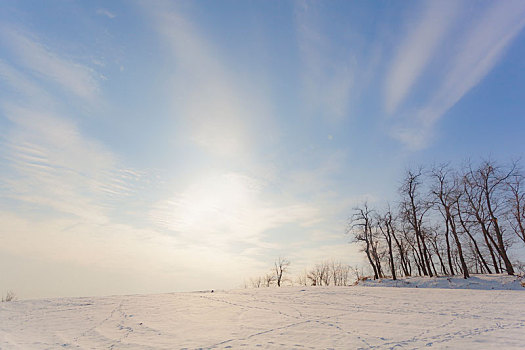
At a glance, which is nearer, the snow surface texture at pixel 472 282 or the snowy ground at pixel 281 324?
the snowy ground at pixel 281 324

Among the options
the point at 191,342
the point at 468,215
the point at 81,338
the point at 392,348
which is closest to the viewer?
the point at 392,348

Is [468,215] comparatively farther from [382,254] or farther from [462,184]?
[382,254]

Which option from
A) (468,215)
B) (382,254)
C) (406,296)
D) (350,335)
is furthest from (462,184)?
(350,335)

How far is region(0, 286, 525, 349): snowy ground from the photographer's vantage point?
8016 millimetres

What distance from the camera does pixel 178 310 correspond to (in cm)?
1412

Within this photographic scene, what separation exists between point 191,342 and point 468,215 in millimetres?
32068

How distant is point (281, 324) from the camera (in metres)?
10.3

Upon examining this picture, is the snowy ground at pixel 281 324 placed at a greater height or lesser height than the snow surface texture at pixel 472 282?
lesser

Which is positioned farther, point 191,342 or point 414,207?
point 414,207

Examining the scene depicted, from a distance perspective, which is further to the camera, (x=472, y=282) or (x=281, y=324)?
(x=472, y=282)

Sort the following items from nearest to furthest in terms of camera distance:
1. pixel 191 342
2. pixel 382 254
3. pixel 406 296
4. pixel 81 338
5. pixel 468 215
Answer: pixel 191 342, pixel 81 338, pixel 406 296, pixel 468 215, pixel 382 254

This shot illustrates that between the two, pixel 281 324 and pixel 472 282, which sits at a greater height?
pixel 472 282

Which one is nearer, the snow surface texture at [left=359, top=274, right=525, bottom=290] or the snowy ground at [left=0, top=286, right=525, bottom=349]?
the snowy ground at [left=0, top=286, right=525, bottom=349]

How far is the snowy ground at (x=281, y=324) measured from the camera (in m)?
8.02
